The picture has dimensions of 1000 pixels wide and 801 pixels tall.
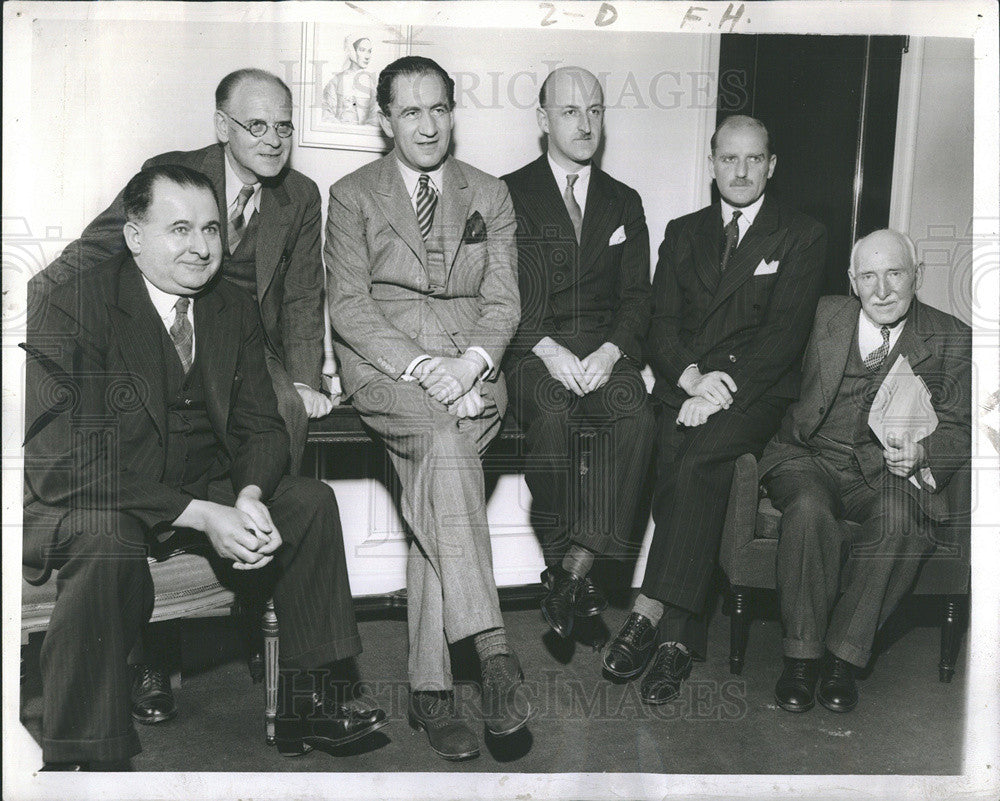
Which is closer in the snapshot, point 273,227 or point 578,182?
point 273,227

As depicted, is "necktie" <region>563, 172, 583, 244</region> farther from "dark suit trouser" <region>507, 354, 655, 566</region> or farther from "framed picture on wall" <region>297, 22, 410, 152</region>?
"framed picture on wall" <region>297, 22, 410, 152</region>

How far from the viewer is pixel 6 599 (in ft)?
8.68

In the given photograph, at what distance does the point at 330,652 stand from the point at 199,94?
206 cm

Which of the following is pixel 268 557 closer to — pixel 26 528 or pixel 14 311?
pixel 26 528

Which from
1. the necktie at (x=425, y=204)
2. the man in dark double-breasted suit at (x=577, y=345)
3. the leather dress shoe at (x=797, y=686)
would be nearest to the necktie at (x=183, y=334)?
the necktie at (x=425, y=204)

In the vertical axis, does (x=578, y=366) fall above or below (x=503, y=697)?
above

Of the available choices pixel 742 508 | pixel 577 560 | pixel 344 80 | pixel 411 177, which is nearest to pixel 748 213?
pixel 742 508

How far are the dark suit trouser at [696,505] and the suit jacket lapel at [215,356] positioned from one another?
147 centimetres

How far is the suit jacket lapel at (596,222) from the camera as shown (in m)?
3.61

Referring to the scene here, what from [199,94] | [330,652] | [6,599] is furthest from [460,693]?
[199,94]

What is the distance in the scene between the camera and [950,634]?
11.0 feet

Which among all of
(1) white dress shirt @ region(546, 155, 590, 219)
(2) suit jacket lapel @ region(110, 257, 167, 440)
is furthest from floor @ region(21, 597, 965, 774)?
(1) white dress shirt @ region(546, 155, 590, 219)

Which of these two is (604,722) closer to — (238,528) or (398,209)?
(238,528)

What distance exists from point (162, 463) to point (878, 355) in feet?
7.92
